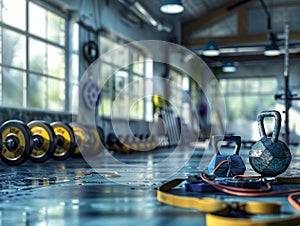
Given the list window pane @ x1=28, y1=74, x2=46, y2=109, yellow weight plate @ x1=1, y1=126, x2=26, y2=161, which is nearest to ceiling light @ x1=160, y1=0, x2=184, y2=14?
window pane @ x1=28, y1=74, x2=46, y2=109

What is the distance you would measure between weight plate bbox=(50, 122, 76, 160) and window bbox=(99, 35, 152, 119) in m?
3.61

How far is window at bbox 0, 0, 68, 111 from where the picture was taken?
675cm

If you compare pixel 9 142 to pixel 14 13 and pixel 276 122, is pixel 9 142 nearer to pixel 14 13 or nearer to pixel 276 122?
pixel 14 13

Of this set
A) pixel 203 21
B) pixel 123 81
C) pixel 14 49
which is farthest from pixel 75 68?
pixel 203 21

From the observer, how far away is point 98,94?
9.45 m

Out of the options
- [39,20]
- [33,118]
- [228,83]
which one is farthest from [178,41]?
[33,118]

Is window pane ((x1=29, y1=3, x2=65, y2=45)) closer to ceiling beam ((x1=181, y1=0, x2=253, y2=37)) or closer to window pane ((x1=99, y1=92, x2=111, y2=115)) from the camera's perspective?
window pane ((x1=99, y1=92, x2=111, y2=115))

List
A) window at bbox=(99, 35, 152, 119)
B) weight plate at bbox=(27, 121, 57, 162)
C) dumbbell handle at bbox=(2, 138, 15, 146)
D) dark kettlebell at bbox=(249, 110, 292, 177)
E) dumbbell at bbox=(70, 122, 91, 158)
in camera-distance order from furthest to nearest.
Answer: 1. window at bbox=(99, 35, 152, 119)
2. dumbbell at bbox=(70, 122, 91, 158)
3. weight plate at bbox=(27, 121, 57, 162)
4. dumbbell handle at bbox=(2, 138, 15, 146)
5. dark kettlebell at bbox=(249, 110, 292, 177)

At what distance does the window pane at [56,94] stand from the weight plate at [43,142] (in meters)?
2.43

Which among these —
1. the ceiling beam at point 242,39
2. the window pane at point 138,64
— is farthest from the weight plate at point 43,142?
the ceiling beam at point 242,39

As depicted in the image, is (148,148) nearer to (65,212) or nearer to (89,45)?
(89,45)

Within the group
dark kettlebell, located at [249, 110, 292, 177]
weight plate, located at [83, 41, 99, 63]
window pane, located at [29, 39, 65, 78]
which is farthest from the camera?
weight plate, located at [83, 41, 99, 63]

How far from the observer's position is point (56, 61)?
841cm

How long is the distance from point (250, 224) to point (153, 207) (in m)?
0.70
